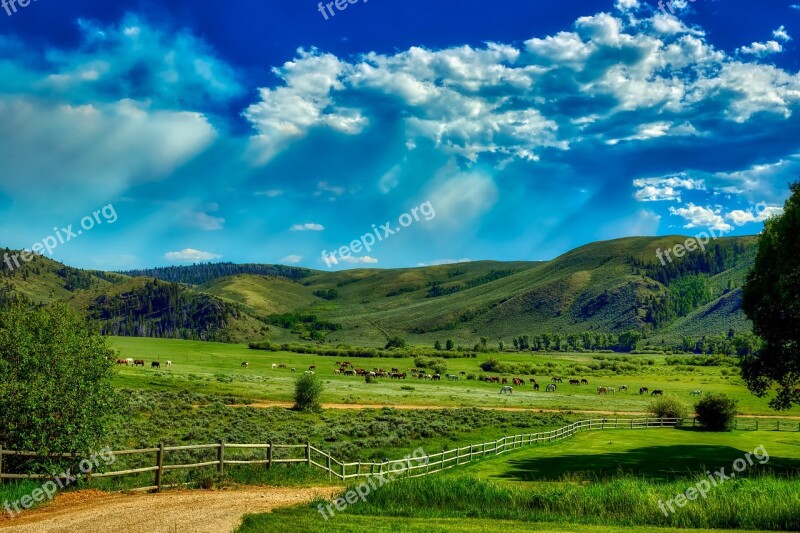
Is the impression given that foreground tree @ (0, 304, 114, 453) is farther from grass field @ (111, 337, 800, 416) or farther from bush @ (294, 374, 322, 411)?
bush @ (294, 374, 322, 411)

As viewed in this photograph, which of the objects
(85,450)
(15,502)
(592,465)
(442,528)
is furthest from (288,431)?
(442,528)

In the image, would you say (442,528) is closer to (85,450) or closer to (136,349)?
(85,450)

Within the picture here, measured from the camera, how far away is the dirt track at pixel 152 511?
1549 centimetres

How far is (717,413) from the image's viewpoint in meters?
60.9

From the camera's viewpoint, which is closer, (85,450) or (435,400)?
(85,450)

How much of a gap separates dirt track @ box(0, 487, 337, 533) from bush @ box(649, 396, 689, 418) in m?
57.0

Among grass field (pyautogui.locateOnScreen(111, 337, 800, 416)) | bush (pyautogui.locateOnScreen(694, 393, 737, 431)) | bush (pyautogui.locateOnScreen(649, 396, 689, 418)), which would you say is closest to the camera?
bush (pyautogui.locateOnScreen(694, 393, 737, 431))

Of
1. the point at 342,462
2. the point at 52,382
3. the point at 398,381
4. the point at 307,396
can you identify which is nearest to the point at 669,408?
the point at 307,396

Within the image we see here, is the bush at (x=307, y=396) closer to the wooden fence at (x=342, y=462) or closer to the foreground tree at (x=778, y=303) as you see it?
the wooden fence at (x=342, y=462)

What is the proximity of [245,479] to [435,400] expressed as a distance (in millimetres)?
63714

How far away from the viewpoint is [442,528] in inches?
616

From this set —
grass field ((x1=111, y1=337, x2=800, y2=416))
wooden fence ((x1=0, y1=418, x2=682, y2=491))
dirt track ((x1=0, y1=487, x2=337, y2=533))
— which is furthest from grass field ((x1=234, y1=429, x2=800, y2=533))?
grass field ((x1=111, y1=337, x2=800, y2=416))

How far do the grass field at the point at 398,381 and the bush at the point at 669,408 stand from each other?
35.4ft

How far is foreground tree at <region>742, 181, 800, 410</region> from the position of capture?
3284 cm
